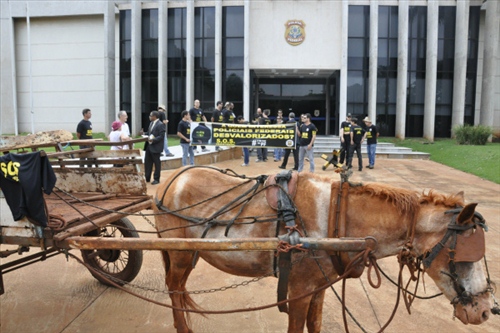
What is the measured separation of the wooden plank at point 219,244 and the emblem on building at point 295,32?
2275 cm

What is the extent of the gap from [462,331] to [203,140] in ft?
37.2

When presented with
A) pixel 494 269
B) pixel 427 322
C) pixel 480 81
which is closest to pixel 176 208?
pixel 427 322

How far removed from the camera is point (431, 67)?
2419 centimetres

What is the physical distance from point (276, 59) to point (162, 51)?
24.5ft

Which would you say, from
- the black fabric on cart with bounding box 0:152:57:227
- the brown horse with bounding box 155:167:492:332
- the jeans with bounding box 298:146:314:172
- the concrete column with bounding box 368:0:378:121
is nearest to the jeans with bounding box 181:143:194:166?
the jeans with bounding box 298:146:314:172

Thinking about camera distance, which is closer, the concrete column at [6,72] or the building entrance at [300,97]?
the building entrance at [300,97]

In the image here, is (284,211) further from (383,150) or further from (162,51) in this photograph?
(162,51)

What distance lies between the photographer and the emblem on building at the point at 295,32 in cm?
2380

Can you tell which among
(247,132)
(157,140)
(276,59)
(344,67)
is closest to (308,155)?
(247,132)

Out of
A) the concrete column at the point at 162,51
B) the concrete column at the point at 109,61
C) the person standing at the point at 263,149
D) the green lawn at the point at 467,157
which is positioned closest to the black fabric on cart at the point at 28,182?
the person standing at the point at 263,149

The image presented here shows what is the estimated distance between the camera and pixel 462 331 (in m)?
3.80

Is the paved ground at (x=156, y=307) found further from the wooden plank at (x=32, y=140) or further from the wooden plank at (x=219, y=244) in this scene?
the wooden plank at (x=32, y=140)

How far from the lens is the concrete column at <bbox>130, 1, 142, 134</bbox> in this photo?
2572 cm

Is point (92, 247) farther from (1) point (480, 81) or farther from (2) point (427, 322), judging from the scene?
(1) point (480, 81)
